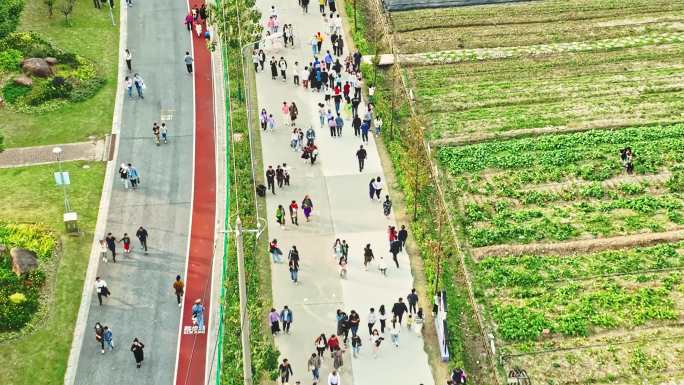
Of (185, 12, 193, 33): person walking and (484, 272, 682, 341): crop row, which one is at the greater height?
(185, 12, 193, 33): person walking

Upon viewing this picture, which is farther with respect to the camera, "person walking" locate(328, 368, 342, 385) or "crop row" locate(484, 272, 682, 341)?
"crop row" locate(484, 272, 682, 341)

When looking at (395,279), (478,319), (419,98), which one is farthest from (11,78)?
(478,319)

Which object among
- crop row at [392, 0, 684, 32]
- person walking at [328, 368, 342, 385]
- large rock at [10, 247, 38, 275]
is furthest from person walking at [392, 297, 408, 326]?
crop row at [392, 0, 684, 32]

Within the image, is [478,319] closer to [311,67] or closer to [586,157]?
[586,157]

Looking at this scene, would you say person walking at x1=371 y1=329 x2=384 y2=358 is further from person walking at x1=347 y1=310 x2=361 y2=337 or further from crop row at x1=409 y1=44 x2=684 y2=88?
crop row at x1=409 y1=44 x2=684 y2=88

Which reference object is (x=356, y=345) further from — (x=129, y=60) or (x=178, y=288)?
(x=129, y=60)
